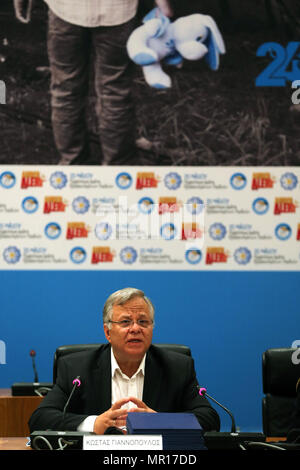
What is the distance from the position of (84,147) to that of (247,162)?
1.21 metres

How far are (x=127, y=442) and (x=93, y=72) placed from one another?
148 inches

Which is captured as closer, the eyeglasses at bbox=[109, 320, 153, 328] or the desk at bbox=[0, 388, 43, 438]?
the eyeglasses at bbox=[109, 320, 153, 328]

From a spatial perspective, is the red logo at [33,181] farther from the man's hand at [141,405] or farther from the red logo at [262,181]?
the man's hand at [141,405]

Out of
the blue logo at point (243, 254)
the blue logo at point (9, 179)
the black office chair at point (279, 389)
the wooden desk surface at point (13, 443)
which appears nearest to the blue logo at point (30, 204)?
the blue logo at point (9, 179)

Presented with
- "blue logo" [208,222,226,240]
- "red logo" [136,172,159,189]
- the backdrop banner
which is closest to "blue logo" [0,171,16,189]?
the backdrop banner

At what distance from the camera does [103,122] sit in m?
5.40

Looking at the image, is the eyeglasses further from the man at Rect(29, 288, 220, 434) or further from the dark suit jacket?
the dark suit jacket

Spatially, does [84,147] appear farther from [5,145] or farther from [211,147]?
[211,147]

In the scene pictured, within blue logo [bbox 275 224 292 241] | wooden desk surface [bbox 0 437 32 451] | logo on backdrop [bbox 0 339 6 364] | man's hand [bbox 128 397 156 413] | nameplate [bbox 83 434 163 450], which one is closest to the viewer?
nameplate [bbox 83 434 163 450]

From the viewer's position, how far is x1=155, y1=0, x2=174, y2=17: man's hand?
5.32 m

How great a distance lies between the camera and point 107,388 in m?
3.10

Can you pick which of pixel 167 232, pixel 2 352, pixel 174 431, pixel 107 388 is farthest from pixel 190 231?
pixel 174 431

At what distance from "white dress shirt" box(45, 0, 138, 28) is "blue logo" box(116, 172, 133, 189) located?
113cm

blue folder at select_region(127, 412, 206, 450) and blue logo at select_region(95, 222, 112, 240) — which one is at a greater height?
blue logo at select_region(95, 222, 112, 240)
